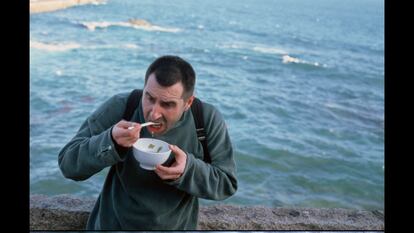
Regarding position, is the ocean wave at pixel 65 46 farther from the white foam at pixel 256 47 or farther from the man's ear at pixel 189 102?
the man's ear at pixel 189 102

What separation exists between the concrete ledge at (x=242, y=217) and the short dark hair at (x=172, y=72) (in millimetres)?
1042

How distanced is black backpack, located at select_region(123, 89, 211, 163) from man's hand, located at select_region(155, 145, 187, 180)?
210 mm

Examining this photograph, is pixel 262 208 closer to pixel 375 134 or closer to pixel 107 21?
pixel 375 134

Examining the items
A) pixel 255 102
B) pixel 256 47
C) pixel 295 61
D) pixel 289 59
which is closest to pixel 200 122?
pixel 255 102

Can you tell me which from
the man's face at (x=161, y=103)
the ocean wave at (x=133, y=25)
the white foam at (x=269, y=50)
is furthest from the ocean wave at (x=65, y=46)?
the man's face at (x=161, y=103)

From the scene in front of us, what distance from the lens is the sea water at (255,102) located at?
949cm

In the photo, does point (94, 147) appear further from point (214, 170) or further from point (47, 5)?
point (47, 5)

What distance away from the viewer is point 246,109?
14.8m

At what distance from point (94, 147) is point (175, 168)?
0.37 m

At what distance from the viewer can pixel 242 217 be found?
3291 millimetres

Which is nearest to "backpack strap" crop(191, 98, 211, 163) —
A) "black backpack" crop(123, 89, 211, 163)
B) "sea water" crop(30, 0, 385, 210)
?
"black backpack" crop(123, 89, 211, 163)

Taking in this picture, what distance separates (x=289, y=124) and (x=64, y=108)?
600 centimetres
